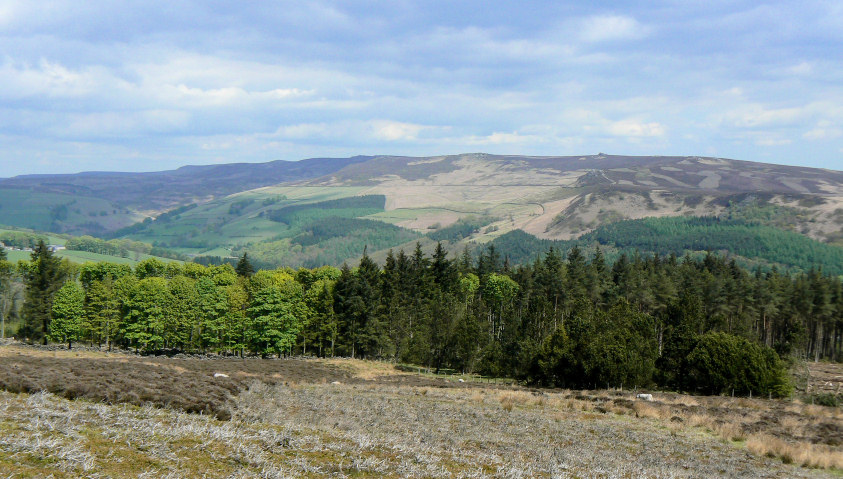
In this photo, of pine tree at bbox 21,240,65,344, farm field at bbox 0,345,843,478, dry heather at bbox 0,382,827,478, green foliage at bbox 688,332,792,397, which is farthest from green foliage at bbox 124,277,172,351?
green foliage at bbox 688,332,792,397

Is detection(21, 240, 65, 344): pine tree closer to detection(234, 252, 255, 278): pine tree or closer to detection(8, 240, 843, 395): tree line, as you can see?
detection(8, 240, 843, 395): tree line

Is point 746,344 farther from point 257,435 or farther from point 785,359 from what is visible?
point 257,435

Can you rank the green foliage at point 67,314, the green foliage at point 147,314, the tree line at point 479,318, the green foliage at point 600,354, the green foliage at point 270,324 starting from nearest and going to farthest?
the green foliage at point 600,354 < the tree line at point 479,318 < the green foliage at point 147,314 < the green foliage at point 270,324 < the green foliage at point 67,314

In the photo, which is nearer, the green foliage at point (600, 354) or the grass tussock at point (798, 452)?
the grass tussock at point (798, 452)

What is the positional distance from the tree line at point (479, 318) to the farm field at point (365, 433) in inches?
711

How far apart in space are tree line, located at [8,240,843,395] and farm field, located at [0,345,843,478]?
18.1m

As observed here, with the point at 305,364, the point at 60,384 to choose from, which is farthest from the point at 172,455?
the point at 305,364

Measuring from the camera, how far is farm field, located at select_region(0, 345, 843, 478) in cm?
1544

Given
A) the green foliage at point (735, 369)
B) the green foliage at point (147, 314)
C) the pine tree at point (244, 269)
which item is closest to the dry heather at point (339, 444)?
the green foliage at point (735, 369)

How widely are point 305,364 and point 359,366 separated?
8.16 metres

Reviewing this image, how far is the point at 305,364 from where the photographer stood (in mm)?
74250

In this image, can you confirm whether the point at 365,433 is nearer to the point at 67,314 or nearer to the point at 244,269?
the point at 67,314

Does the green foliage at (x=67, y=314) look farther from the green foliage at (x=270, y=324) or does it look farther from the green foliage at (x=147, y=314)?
→ the green foliage at (x=270, y=324)

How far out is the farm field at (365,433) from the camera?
1544 centimetres
